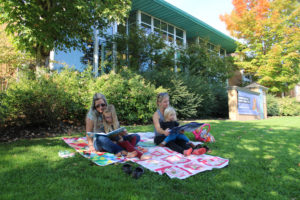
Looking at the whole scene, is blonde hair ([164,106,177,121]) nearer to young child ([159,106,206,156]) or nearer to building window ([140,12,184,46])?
young child ([159,106,206,156])

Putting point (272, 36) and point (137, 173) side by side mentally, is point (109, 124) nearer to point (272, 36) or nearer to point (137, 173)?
point (137, 173)

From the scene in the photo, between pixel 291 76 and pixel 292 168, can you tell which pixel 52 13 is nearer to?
pixel 292 168

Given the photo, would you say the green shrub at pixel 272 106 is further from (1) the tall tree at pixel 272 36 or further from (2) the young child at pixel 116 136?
(2) the young child at pixel 116 136

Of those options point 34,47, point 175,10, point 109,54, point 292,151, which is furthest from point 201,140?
point 175,10

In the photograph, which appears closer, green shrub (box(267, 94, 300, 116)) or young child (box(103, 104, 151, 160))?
young child (box(103, 104, 151, 160))

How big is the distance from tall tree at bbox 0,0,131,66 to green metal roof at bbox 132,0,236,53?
8.07 metres

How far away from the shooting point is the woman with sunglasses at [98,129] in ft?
11.2

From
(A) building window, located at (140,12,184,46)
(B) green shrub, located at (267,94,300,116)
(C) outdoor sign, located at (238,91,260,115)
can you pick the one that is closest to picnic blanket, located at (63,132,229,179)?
(C) outdoor sign, located at (238,91,260,115)

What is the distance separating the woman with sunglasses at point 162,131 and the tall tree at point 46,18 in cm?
343

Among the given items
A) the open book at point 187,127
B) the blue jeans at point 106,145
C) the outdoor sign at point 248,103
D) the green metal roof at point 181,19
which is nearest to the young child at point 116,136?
→ the blue jeans at point 106,145

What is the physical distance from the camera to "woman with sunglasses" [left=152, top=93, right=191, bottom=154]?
3696 mm

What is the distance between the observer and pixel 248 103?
12.4 meters

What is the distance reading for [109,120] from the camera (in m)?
3.71

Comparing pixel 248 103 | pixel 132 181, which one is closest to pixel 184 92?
pixel 248 103
